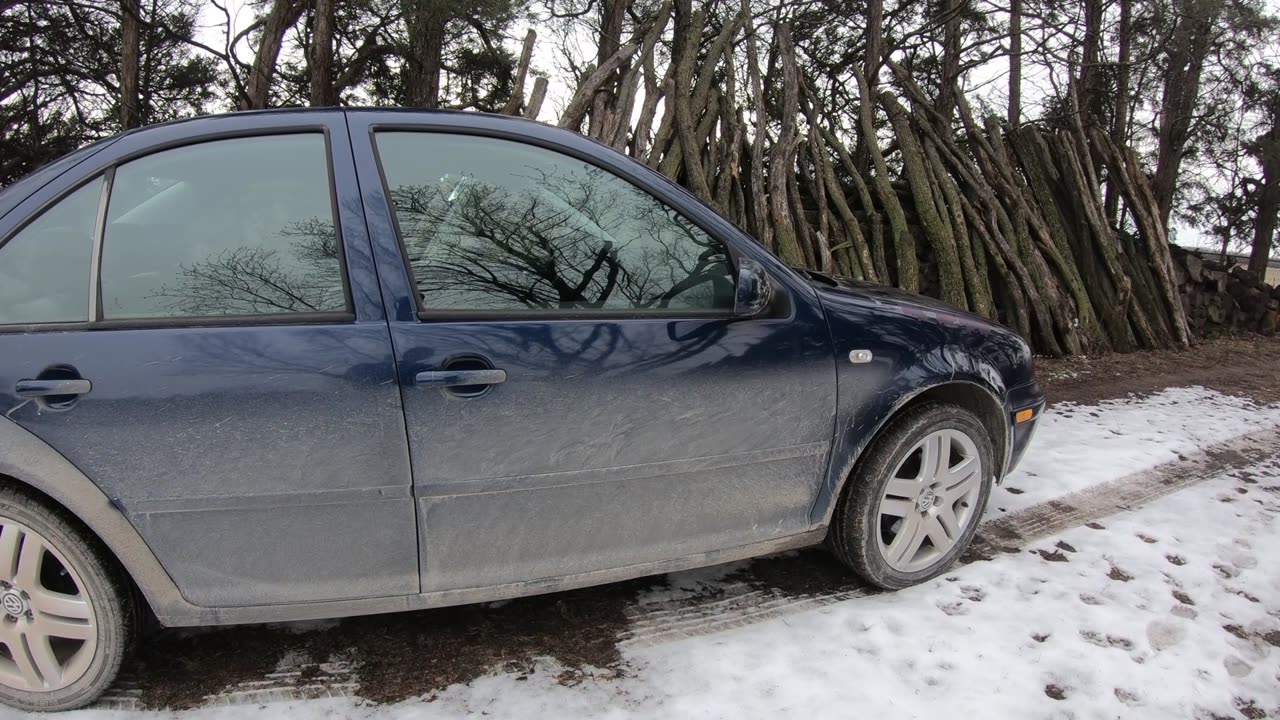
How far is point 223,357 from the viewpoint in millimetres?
1774

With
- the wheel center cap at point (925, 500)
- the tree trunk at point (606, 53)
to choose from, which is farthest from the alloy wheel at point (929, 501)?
the tree trunk at point (606, 53)

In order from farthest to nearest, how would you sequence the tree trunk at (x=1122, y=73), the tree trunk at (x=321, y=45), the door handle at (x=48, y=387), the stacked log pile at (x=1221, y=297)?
1. the tree trunk at (x=1122, y=73)
2. the stacked log pile at (x=1221, y=297)
3. the tree trunk at (x=321, y=45)
4. the door handle at (x=48, y=387)

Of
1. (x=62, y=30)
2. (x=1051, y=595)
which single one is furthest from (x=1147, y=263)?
(x=62, y=30)

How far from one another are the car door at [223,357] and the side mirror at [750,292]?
3.22 ft

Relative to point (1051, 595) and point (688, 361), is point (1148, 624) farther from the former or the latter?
point (688, 361)

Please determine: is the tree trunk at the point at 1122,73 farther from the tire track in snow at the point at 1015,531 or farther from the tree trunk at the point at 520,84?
the tree trunk at the point at 520,84

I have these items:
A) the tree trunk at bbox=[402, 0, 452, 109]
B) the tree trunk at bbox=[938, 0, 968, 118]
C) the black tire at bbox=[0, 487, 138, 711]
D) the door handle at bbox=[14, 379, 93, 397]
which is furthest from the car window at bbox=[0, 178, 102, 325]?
the tree trunk at bbox=[938, 0, 968, 118]

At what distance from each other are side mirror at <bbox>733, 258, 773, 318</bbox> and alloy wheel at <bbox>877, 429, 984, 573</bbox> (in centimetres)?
80

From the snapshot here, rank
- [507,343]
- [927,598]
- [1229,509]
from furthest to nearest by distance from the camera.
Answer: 1. [1229,509]
2. [927,598]
3. [507,343]

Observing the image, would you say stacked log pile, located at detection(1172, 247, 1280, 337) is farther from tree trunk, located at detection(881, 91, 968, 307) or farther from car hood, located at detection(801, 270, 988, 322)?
car hood, located at detection(801, 270, 988, 322)

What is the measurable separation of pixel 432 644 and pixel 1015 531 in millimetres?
2367

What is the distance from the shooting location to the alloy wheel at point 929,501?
2.51m

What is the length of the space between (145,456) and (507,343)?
0.91 metres

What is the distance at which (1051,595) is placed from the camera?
2.54 metres
